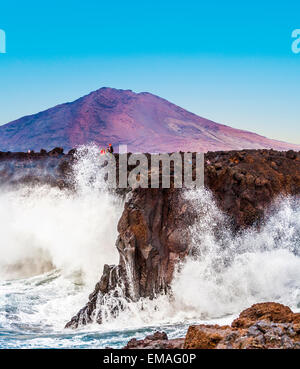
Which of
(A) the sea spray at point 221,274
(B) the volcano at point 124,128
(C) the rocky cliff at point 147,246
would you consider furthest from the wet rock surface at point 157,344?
(B) the volcano at point 124,128

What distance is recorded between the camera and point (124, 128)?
4750cm

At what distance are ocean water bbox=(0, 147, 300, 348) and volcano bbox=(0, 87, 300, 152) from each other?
20.7 meters

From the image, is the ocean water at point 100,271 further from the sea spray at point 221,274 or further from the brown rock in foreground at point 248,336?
the brown rock in foreground at point 248,336

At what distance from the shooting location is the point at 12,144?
53906 millimetres

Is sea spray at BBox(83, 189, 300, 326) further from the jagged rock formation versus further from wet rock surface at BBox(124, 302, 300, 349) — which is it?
wet rock surface at BBox(124, 302, 300, 349)

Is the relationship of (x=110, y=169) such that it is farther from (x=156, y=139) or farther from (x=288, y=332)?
(x=156, y=139)

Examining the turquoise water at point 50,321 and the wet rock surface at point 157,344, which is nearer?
the wet rock surface at point 157,344

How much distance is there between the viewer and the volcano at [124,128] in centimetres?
4338

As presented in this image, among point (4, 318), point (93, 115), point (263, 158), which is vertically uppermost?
point (93, 115)

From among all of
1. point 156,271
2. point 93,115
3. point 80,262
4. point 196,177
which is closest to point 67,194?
point 80,262

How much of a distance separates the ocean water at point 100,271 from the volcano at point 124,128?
2075 centimetres

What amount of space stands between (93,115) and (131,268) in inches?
1550

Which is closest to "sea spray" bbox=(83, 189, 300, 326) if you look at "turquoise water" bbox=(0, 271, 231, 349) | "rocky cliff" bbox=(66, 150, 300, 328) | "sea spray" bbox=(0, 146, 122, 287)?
"rocky cliff" bbox=(66, 150, 300, 328)

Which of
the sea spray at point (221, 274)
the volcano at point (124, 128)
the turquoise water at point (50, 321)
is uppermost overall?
the volcano at point (124, 128)
